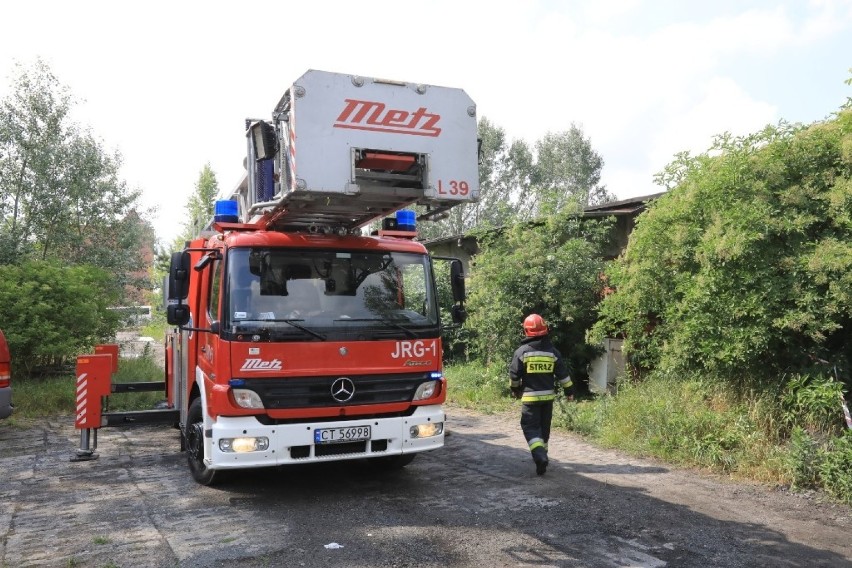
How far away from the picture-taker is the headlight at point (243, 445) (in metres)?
5.40

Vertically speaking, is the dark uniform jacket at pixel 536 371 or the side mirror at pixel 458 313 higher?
the side mirror at pixel 458 313

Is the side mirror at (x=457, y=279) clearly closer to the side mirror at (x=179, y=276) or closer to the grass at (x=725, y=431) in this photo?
the side mirror at (x=179, y=276)

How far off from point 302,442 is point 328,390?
0.48 m

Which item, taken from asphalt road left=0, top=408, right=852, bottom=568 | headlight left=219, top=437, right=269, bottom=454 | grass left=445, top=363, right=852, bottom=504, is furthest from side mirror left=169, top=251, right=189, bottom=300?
grass left=445, top=363, right=852, bottom=504

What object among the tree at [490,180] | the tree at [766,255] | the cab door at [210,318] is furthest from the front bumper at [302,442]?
the tree at [490,180]

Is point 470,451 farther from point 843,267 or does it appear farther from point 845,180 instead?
point 845,180

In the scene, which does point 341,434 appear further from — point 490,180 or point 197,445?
point 490,180

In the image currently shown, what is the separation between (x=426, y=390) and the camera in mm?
6105

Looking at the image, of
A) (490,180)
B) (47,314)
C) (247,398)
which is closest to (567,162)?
(490,180)

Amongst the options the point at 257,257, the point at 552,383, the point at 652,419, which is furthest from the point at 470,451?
the point at 257,257

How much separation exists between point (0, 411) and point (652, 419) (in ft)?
25.8

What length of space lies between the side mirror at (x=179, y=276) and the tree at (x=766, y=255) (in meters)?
5.44

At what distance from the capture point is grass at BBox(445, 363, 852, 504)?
6.19 metres

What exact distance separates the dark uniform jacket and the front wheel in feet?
10.3
